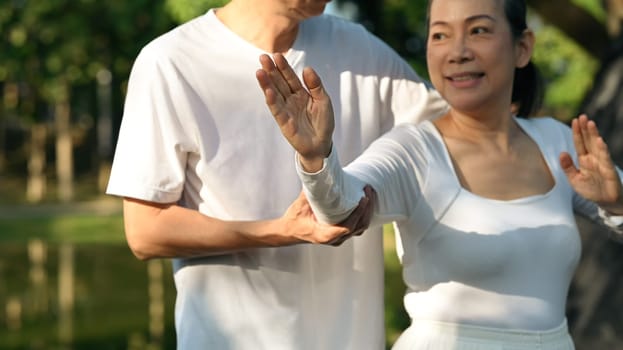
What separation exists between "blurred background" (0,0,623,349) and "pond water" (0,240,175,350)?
0.07 ft

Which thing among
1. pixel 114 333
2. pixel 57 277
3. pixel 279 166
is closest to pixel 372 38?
pixel 279 166

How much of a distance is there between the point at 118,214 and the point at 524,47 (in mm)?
22226

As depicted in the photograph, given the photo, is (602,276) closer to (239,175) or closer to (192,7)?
(192,7)

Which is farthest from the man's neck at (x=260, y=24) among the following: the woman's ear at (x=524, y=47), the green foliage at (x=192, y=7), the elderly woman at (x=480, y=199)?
the green foliage at (x=192, y=7)

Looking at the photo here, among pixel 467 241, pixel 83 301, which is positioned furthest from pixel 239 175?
pixel 83 301

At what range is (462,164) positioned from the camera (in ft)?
8.86

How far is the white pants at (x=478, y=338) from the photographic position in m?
2.64

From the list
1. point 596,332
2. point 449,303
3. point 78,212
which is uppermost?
point 449,303

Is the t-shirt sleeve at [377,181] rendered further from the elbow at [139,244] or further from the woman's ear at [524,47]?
the elbow at [139,244]

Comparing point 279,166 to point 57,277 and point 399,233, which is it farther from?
point 57,277

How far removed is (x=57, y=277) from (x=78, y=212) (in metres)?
10.7

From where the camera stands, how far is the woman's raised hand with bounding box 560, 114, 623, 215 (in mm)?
2695

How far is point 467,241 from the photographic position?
2.58 meters

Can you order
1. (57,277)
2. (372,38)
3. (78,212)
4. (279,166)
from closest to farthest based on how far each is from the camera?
(279,166) < (372,38) < (57,277) < (78,212)
